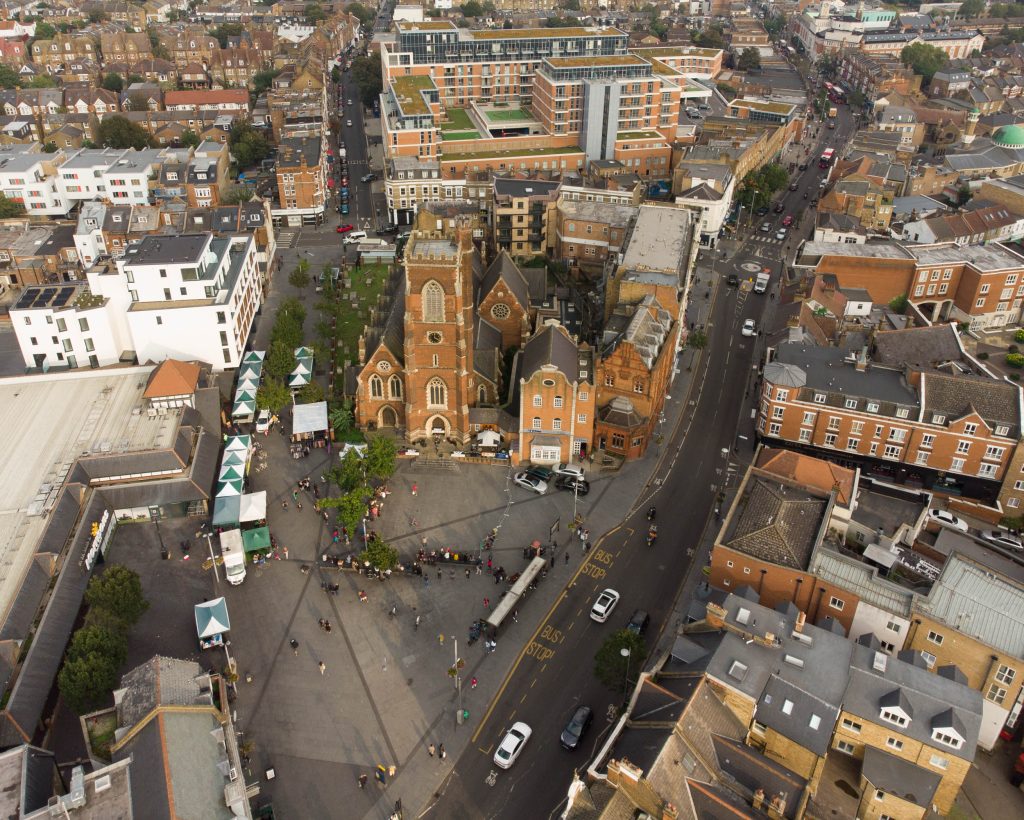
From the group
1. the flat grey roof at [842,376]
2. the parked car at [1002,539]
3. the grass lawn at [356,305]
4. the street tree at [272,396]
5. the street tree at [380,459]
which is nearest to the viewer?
the parked car at [1002,539]

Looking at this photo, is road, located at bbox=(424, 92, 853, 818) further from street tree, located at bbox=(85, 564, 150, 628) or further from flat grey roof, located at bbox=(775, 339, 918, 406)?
street tree, located at bbox=(85, 564, 150, 628)

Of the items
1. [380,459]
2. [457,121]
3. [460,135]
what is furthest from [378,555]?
[457,121]

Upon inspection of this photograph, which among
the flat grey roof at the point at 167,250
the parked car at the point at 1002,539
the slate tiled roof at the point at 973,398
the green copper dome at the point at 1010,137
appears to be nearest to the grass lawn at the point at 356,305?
the flat grey roof at the point at 167,250

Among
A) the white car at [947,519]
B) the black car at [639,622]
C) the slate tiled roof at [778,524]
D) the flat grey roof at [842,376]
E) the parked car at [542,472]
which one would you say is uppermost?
the flat grey roof at [842,376]

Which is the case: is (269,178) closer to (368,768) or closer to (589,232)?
(589,232)

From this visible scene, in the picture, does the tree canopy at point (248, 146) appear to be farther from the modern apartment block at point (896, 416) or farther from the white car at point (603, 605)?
the white car at point (603, 605)

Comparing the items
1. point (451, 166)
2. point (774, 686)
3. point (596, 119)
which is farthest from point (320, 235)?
point (774, 686)
